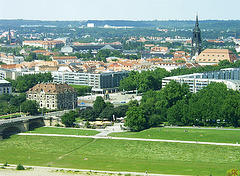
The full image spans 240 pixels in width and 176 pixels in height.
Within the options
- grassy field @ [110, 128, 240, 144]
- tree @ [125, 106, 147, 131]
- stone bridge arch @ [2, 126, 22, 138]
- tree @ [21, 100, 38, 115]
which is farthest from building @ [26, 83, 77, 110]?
grassy field @ [110, 128, 240, 144]

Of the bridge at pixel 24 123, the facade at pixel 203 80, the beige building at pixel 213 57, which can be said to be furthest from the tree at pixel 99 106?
the beige building at pixel 213 57

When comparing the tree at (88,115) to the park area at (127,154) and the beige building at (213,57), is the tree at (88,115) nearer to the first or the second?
the park area at (127,154)

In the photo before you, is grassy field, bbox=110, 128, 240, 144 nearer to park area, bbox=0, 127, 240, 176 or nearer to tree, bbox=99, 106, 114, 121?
park area, bbox=0, 127, 240, 176

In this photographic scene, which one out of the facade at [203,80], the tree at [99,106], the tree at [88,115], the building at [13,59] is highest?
the facade at [203,80]

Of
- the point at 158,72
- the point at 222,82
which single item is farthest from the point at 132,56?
the point at 222,82

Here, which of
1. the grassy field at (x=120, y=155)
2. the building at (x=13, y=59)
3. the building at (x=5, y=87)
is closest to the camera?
the grassy field at (x=120, y=155)

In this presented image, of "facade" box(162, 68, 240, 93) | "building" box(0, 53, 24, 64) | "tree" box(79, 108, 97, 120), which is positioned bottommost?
"building" box(0, 53, 24, 64)
